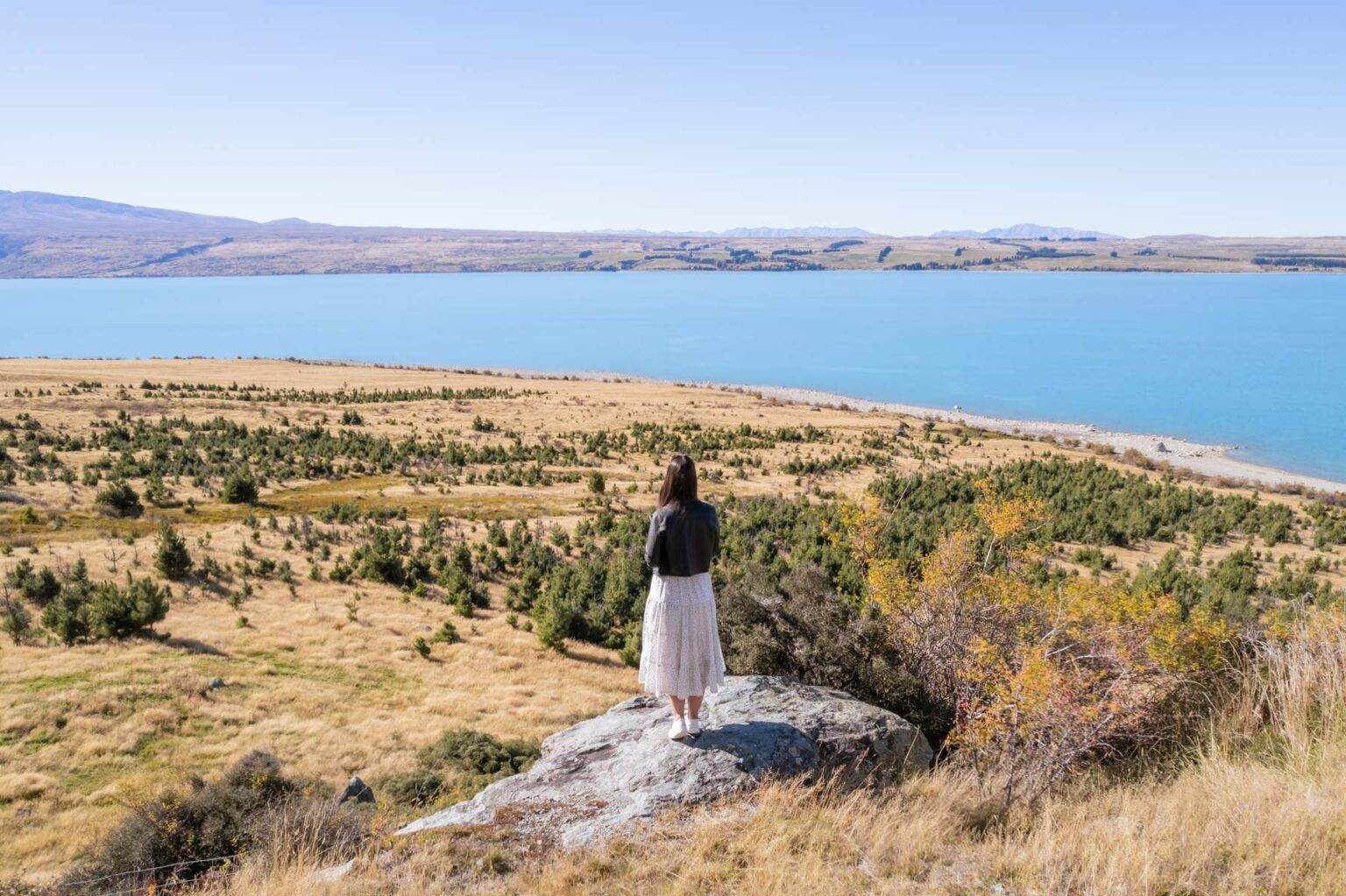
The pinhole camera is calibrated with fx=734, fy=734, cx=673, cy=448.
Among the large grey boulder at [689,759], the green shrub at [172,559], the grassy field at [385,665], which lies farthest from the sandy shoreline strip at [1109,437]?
the green shrub at [172,559]

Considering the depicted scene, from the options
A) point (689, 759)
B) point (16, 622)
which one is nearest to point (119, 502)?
point (16, 622)

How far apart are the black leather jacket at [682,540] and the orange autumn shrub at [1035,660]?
2828 mm

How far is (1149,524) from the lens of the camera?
26.3 meters

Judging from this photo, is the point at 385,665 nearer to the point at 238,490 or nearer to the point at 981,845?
the point at 981,845

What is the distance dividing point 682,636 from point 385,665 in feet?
31.8

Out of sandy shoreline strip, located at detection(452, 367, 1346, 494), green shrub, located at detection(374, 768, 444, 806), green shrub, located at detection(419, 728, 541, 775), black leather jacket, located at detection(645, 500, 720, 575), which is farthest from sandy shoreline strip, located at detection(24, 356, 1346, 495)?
green shrub, located at detection(374, 768, 444, 806)

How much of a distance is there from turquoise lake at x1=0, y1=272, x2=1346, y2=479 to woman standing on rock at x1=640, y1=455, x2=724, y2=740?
59712 millimetres

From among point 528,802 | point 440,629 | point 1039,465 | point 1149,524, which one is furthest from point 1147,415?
point 528,802

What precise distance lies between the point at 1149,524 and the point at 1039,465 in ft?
34.9

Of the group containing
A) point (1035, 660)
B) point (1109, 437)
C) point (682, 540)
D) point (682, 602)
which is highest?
point (682, 540)

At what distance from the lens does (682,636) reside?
6371 millimetres

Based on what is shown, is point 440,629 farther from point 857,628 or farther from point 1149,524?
point 1149,524

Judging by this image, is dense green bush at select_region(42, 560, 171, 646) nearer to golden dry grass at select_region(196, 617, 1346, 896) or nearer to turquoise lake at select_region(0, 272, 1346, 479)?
golden dry grass at select_region(196, 617, 1346, 896)

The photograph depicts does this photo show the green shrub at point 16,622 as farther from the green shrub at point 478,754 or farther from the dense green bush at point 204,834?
the green shrub at point 478,754
